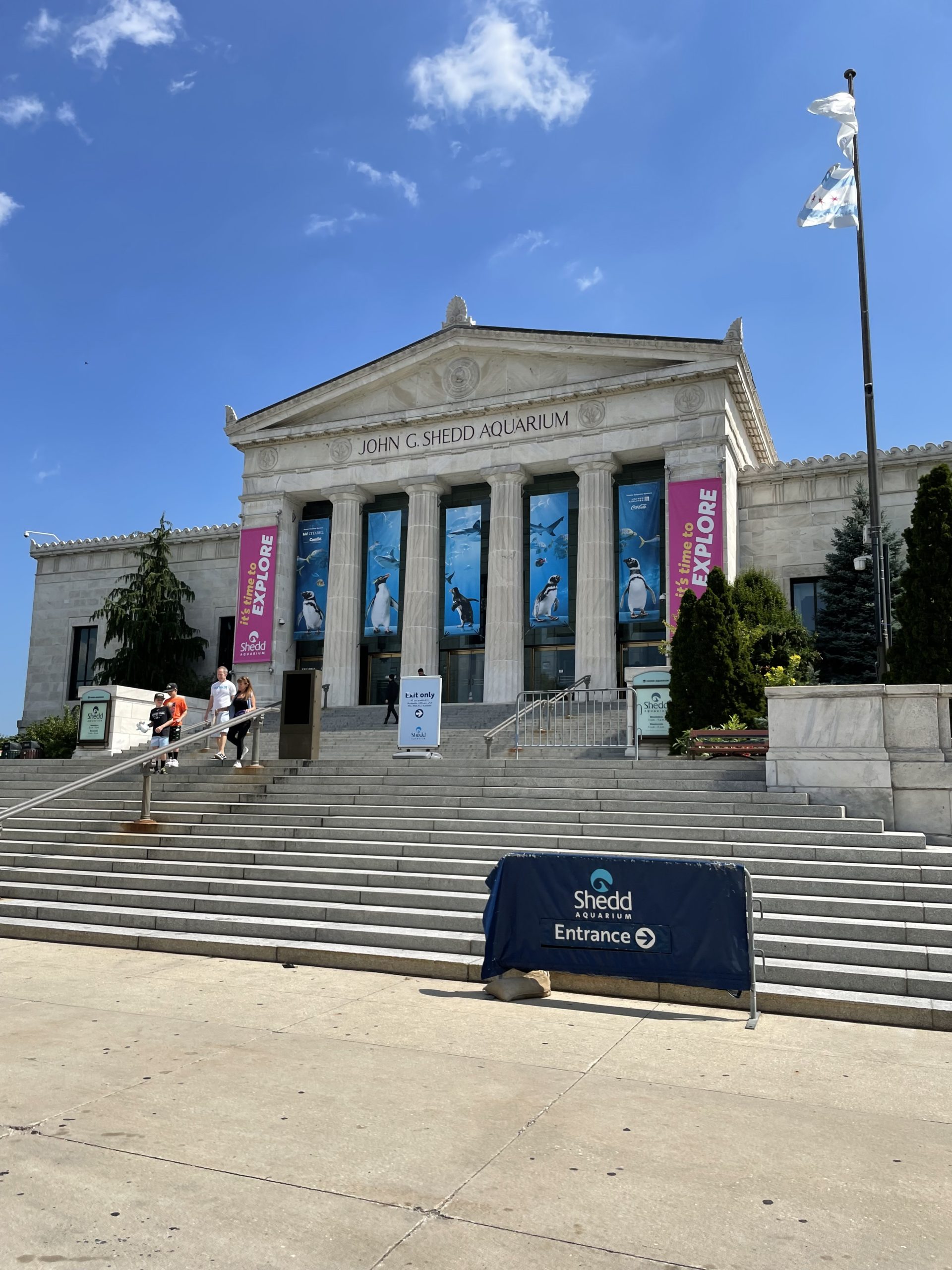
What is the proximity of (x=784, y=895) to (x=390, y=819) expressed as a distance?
5572mm

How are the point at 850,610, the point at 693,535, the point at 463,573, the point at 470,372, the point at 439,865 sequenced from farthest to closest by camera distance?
1. the point at 470,372
2. the point at 463,573
3. the point at 693,535
4. the point at 850,610
5. the point at 439,865

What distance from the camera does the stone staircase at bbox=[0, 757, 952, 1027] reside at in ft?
29.3

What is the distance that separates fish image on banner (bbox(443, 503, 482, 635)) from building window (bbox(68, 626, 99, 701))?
17.3 metres

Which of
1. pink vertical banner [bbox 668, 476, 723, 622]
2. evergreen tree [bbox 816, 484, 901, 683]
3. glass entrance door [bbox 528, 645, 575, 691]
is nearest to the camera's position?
evergreen tree [bbox 816, 484, 901, 683]

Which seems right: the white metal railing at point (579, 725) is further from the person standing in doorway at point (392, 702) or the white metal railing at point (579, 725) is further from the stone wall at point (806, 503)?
the stone wall at point (806, 503)

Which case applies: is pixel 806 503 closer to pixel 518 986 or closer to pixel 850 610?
pixel 850 610

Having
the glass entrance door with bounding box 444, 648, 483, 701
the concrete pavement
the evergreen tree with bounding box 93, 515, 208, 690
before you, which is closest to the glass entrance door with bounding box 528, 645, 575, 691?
the glass entrance door with bounding box 444, 648, 483, 701

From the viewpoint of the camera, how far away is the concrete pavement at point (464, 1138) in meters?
3.72

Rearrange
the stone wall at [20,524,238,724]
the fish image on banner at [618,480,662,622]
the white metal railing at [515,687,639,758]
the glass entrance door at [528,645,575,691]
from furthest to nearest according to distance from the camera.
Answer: the stone wall at [20,524,238,724], the glass entrance door at [528,645,575,691], the fish image on banner at [618,480,662,622], the white metal railing at [515,687,639,758]

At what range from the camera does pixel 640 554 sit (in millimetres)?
31172

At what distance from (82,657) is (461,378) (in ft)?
68.2

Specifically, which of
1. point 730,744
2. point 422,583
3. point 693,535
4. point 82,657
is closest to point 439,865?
point 730,744

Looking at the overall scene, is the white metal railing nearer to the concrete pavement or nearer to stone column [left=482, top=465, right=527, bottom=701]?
stone column [left=482, top=465, right=527, bottom=701]

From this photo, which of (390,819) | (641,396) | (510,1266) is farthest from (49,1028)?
(641,396)
